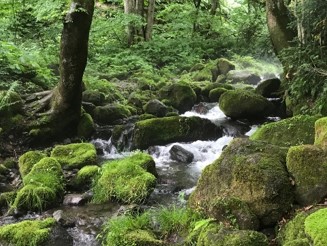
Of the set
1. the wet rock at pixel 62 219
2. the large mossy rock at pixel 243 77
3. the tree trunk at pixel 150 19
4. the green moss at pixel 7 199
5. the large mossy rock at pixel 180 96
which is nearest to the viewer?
the wet rock at pixel 62 219

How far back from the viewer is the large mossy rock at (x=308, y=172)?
4.66 m

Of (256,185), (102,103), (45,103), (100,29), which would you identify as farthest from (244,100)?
(100,29)

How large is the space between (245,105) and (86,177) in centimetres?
575

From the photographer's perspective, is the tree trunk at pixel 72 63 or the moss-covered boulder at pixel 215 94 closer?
the tree trunk at pixel 72 63

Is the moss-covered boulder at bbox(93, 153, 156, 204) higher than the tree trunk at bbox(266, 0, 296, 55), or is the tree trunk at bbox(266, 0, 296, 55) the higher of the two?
the tree trunk at bbox(266, 0, 296, 55)

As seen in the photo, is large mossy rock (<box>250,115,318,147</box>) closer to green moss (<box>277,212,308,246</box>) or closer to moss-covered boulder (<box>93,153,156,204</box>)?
moss-covered boulder (<box>93,153,156,204</box>)

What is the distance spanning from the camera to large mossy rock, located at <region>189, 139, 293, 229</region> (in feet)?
15.5

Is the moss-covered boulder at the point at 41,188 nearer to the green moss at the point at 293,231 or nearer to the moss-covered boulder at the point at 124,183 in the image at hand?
the moss-covered boulder at the point at 124,183

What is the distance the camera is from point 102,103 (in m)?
12.9

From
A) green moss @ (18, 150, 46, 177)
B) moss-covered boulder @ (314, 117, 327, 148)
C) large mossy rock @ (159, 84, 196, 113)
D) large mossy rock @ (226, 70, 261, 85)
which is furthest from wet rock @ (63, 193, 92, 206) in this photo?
large mossy rock @ (226, 70, 261, 85)

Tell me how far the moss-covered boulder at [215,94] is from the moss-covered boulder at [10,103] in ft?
22.6

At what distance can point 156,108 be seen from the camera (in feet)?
41.7

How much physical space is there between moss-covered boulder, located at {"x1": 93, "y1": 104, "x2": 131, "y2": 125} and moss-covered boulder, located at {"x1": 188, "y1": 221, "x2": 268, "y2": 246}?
7.97 metres

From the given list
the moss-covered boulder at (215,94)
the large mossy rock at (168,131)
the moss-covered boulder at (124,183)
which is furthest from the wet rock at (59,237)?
the moss-covered boulder at (215,94)
